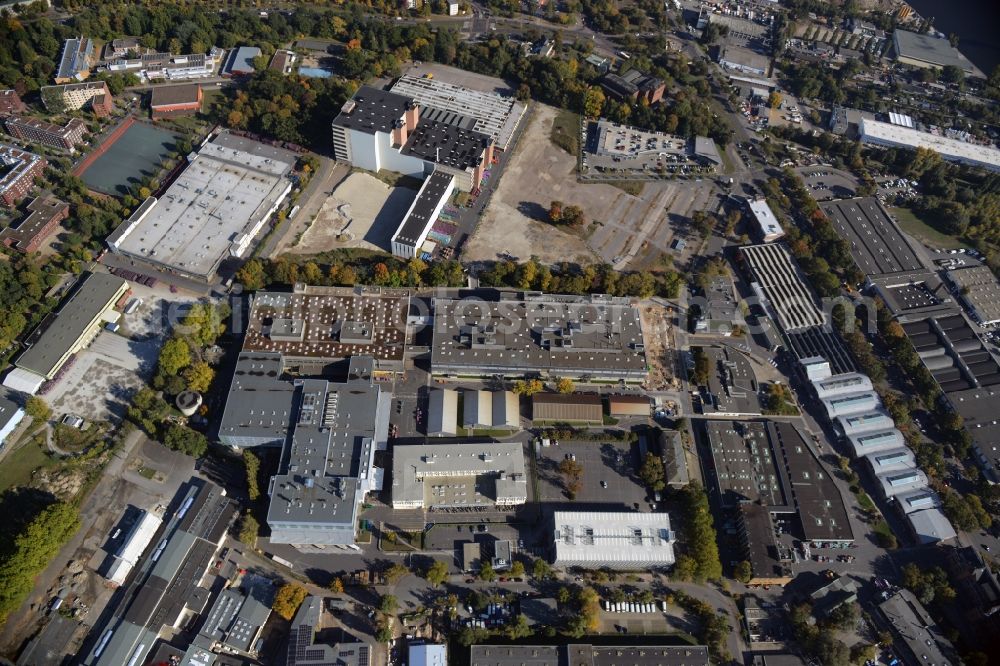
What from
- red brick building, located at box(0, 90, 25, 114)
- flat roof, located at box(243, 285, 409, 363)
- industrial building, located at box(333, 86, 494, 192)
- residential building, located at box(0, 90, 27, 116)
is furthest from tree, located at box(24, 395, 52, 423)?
red brick building, located at box(0, 90, 25, 114)

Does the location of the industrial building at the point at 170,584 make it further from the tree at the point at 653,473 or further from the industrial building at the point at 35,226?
A: the industrial building at the point at 35,226

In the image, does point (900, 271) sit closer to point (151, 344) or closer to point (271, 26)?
point (151, 344)

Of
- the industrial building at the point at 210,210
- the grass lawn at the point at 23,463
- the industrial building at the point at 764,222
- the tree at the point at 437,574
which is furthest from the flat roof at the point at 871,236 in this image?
the grass lawn at the point at 23,463

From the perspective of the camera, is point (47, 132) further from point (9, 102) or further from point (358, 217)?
point (358, 217)

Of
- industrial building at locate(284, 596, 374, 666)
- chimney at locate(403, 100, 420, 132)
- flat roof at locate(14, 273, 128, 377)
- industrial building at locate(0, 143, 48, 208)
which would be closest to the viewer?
industrial building at locate(284, 596, 374, 666)

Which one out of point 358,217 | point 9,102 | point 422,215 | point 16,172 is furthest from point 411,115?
point 9,102

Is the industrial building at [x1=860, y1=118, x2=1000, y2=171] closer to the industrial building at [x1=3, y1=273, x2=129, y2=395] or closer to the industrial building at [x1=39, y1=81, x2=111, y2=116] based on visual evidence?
the industrial building at [x1=3, y1=273, x2=129, y2=395]

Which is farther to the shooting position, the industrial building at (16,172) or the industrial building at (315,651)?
the industrial building at (16,172)
